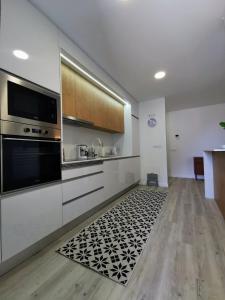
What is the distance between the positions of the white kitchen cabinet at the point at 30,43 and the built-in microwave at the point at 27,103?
0.07 meters

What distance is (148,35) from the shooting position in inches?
73.0

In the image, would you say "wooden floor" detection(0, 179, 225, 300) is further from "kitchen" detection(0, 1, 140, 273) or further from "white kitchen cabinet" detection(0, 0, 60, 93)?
"white kitchen cabinet" detection(0, 0, 60, 93)

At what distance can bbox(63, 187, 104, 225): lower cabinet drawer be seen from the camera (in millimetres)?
1728

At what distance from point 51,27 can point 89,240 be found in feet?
7.97

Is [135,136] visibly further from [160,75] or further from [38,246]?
[38,246]

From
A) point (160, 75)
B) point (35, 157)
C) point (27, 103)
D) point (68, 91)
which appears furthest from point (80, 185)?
point (160, 75)

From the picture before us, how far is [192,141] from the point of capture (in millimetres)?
4957

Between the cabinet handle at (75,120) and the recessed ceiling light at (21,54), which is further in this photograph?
the cabinet handle at (75,120)

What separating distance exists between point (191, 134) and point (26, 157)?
5.11 meters

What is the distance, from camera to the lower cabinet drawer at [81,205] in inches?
68.0

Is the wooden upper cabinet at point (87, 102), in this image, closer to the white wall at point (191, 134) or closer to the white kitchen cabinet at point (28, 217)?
the white kitchen cabinet at point (28, 217)

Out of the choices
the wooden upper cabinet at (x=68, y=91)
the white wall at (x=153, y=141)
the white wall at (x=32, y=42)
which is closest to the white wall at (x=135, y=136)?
the white wall at (x=153, y=141)

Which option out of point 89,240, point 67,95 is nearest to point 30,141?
point 67,95

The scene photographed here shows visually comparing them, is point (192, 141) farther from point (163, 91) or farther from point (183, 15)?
point (183, 15)
